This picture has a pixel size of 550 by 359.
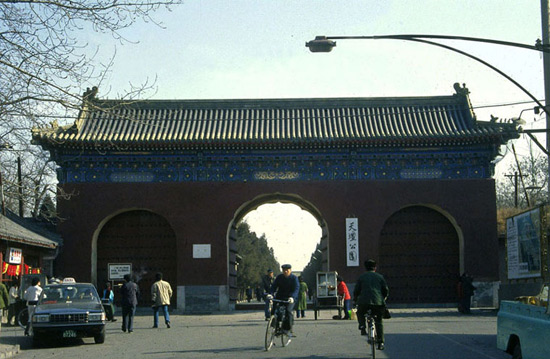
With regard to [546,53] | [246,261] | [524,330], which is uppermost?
[546,53]

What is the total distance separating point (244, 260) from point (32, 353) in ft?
188

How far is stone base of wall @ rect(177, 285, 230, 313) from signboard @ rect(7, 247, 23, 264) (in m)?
6.31

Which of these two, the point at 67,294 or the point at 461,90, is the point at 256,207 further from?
the point at 67,294

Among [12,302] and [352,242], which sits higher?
[352,242]

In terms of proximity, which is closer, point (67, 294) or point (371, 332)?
point (371, 332)

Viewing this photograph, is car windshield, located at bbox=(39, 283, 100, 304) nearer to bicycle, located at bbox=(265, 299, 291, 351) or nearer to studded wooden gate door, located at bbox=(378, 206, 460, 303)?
bicycle, located at bbox=(265, 299, 291, 351)

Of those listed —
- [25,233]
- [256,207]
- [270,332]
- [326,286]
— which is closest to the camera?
[270,332]

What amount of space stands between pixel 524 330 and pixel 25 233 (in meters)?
18.5

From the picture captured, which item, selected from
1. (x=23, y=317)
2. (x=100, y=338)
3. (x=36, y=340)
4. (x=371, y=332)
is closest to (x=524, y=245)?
(x=371, y=332)

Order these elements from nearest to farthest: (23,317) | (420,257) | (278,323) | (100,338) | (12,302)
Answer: (278,323)
(100,338)
(23,317)
(12,302)
(420,257)

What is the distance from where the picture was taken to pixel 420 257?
29.2 metres

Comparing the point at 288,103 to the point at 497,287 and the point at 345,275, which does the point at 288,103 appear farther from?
the point at 497,287

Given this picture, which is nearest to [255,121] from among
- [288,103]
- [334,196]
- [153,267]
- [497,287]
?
[288,103]

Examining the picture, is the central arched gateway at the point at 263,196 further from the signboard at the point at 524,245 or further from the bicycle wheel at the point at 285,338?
the bicycle wheel at the point at 285,338
